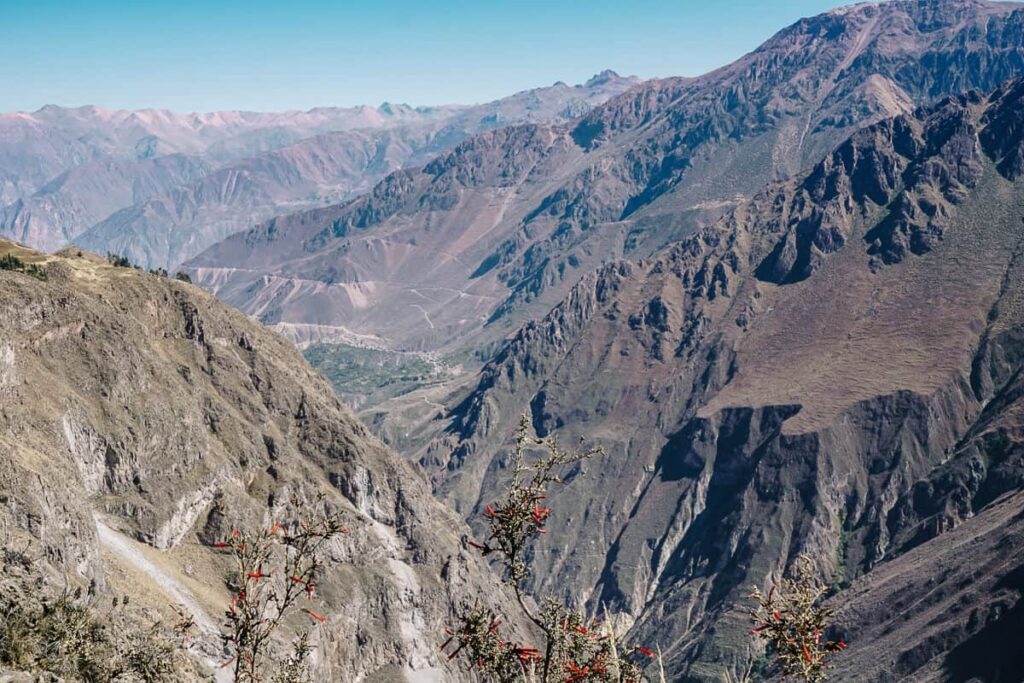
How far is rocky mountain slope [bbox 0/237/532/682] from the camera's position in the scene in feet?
340

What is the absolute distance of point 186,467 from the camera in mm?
132875

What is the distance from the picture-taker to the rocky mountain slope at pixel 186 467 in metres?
104

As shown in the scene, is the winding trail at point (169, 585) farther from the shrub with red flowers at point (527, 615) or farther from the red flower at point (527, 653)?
the red flower at point (527, 653)

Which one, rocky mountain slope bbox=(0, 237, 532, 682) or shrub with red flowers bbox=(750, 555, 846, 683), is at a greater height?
shrub with red flowers bbox=(750, 555, 846, 683)

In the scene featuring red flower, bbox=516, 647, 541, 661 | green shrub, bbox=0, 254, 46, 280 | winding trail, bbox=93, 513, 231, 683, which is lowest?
winding trail, bbox=93, 513, 231, 683

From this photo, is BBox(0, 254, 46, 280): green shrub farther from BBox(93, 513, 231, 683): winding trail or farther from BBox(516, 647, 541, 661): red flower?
BBox(516, 647, 541, 661): red flower

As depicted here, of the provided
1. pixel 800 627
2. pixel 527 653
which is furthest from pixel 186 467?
pixel 800 627

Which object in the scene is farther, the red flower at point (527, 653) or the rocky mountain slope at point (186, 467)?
the rocky mountain slope at point (186, 467)

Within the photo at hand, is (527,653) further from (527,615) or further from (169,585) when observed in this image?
(169,585)

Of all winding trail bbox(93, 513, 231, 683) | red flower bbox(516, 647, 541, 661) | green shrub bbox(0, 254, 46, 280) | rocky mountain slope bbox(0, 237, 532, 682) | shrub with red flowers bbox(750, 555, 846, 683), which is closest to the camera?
red flower bbox(516, 647, 541, 661)

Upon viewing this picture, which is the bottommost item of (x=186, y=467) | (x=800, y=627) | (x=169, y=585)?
(x=169, y=585)

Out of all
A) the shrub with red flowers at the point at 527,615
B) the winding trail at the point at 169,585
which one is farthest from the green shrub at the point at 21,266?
the shrub with red flowers at the point at 527,615

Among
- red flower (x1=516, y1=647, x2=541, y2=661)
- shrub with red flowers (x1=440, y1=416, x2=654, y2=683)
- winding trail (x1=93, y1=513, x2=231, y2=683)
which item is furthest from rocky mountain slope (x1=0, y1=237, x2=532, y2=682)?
red flower (x1=516, y1=647, x2=541, y2=661)

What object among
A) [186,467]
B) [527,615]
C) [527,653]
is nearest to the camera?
[527,615]
